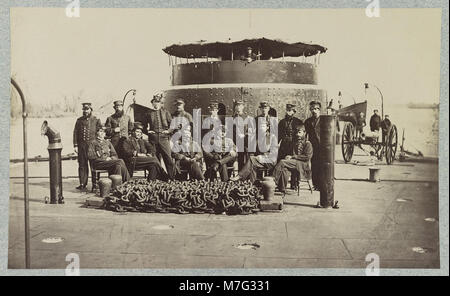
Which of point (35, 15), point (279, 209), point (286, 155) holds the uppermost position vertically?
point (35, 15)

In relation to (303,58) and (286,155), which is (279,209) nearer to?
(286,155)

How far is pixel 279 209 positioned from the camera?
5.28 m

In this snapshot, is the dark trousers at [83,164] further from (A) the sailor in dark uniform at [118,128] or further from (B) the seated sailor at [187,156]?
(B) the seated sailor at [187,156]

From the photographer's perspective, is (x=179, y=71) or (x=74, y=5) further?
(x=179, y=71)

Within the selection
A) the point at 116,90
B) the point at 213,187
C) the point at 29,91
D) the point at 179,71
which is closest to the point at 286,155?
the point at 213,187

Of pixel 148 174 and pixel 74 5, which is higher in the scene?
pixel 74 5

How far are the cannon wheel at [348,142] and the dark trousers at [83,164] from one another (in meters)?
2.83

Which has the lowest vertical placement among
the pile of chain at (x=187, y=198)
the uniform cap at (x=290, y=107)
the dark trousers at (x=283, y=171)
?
the pile of chain at (x=187, y=198)

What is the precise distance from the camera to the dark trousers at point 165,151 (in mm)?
5473

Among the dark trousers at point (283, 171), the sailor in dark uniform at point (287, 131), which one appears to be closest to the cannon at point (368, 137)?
the sailor in dark uniform at point (287, 131)

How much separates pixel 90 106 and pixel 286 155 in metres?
2.07

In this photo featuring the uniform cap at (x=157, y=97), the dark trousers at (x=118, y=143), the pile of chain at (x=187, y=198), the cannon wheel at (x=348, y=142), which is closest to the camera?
the pile of chain at (x=187, y=198)
